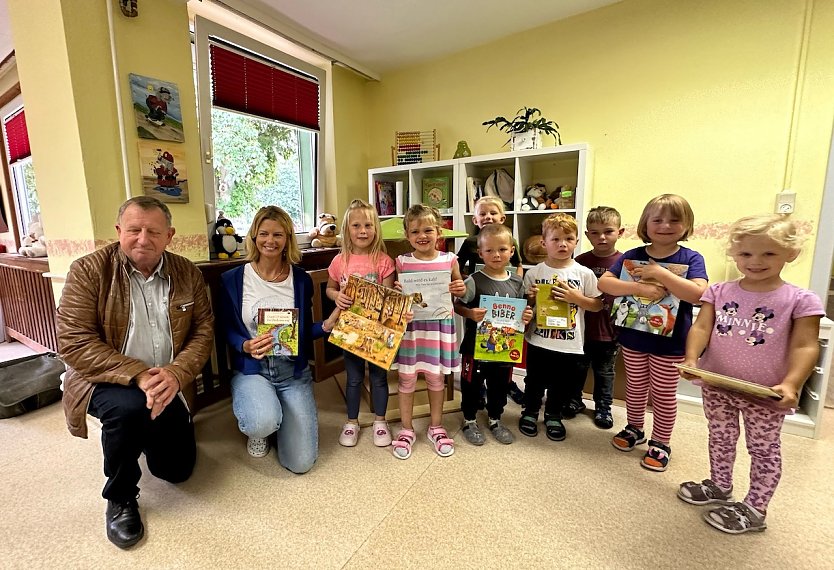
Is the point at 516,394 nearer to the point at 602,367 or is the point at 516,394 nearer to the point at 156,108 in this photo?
the point at 602,367

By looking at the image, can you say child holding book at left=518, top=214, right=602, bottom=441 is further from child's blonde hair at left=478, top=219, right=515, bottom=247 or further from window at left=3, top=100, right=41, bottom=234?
window at left=3, top=100, right=41, bottom=234

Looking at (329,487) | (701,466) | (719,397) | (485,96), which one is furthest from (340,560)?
(485,96)

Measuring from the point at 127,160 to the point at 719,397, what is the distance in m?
2.82

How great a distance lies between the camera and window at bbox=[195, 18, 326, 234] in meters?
2.42

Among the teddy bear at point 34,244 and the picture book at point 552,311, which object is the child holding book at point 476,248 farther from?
the teddy bear at point 34,244

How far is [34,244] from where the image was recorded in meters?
2.90

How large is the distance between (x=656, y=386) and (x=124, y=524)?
6.93ft

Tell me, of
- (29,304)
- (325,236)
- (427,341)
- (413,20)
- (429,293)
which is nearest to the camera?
(429,293)

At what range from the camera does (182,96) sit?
2127mm

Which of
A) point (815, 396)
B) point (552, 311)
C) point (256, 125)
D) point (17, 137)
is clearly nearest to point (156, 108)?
point (256, 125)

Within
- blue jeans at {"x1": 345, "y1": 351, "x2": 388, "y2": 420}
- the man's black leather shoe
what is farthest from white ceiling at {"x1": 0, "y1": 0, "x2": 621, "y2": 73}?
the man's black leather shoe

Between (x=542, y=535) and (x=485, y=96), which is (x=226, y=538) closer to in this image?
(x=542, y=535)

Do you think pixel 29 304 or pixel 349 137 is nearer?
pixel 29 304

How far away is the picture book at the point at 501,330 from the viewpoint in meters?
1.70
